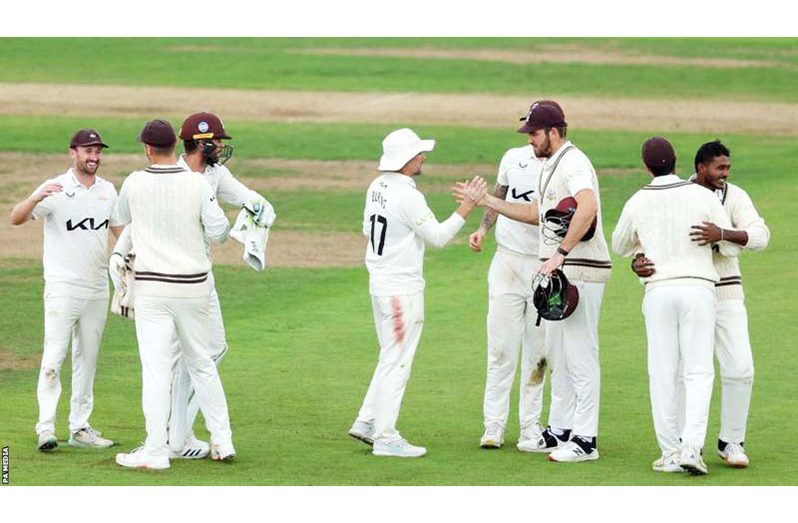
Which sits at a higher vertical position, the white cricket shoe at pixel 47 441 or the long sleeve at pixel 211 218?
the long sleeve at pixel 211 218

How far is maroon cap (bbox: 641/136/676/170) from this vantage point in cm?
1012

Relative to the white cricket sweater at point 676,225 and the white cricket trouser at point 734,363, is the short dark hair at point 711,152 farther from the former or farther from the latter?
the white cricket trouser at point 734,363

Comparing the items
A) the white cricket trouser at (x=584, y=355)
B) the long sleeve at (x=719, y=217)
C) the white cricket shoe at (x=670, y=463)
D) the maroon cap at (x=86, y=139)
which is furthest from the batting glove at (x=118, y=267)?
the long sleeve at (x=719, y=217)

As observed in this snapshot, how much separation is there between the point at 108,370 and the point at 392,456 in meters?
4.01

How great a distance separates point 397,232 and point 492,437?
1.54 meters

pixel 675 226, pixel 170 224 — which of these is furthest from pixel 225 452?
pixel 675 226

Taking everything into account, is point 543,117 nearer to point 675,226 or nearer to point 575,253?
point 575,253

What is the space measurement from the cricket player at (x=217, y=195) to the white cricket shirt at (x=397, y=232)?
768mm

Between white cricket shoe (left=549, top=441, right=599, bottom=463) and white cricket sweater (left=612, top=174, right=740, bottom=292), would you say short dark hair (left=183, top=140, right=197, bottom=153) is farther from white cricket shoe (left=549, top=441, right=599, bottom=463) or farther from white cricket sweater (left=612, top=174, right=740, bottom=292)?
white cricket shoe (left=549, top=441, right=599, bottom=463)

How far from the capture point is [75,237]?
11.0 m

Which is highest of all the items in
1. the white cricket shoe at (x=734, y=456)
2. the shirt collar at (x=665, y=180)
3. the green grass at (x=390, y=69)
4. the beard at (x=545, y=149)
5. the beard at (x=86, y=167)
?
the green grass at (x=390, y=69)

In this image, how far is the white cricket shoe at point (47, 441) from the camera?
1074 cm

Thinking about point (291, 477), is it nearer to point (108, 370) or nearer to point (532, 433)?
point (532, 433)

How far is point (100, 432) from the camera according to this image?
1142 cm
